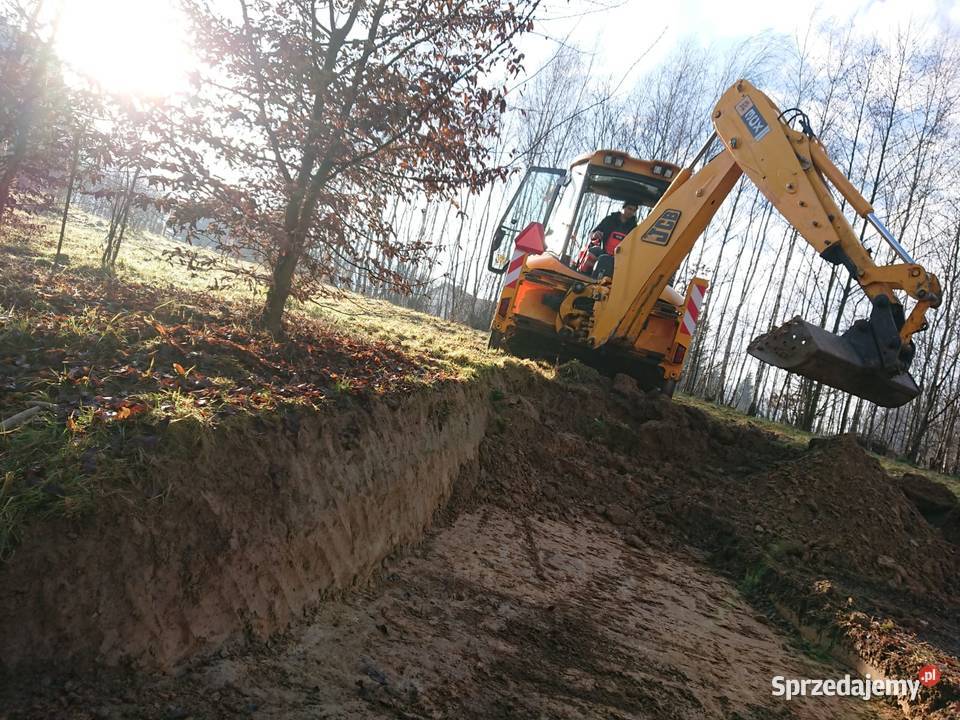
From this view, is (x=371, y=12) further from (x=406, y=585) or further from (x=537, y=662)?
(x=537, y=662)

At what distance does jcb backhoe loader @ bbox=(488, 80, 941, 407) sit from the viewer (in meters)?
5.18

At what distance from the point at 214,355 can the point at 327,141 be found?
2.12 metres

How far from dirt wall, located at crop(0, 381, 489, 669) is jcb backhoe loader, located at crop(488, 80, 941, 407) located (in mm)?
3866

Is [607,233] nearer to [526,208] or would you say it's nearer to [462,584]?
[526,208]

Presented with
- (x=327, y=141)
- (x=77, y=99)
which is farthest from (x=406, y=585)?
(x=77, y=99)

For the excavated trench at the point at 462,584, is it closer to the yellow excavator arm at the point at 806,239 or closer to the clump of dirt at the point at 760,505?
the clump of dirt at the point at 760,505

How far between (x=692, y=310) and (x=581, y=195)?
242 centimetres

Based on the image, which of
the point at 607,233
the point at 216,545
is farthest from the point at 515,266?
the point at 216,545

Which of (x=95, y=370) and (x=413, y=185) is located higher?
(x=413, y=185)

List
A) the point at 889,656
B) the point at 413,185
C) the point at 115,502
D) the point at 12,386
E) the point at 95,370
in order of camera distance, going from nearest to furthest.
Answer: the point at 115,502 < the point at 12,386 < the point at 95,370 < the point at 889,656 < the point at 413,185

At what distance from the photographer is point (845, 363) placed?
5133 millimetres

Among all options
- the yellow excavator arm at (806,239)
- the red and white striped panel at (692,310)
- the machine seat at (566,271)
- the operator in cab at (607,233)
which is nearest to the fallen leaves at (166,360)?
the yellow excavator arm at (806,239)

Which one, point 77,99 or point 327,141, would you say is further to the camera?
point 77,99

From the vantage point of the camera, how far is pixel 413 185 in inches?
218
